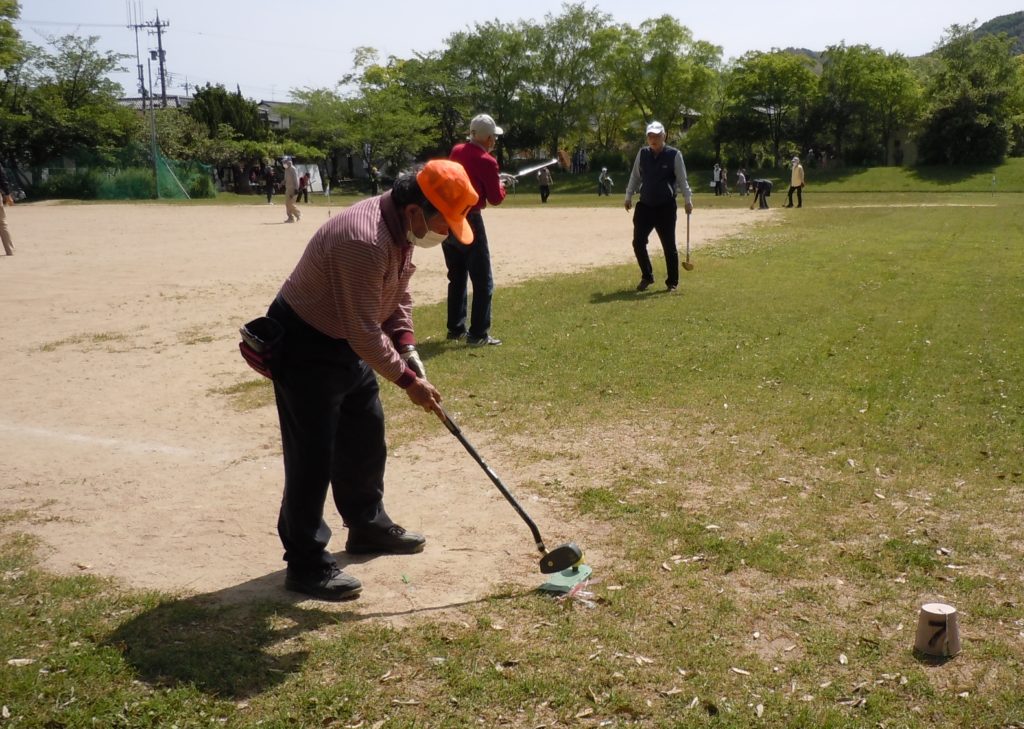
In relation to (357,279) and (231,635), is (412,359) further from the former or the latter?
(231,635)

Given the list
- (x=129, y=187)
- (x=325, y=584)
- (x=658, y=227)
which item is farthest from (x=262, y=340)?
(x=129, y=187)

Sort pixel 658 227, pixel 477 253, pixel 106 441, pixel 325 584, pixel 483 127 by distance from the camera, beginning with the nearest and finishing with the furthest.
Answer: pixel 325 584, pixel 106 441, pixel 483 127, pixel 477 253, pixel 658 227

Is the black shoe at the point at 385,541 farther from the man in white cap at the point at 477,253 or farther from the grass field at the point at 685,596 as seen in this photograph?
the man in white cap at the point at 477,253

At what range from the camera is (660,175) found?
12.8 m

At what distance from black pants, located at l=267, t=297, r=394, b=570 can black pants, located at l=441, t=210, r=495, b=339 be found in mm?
5193

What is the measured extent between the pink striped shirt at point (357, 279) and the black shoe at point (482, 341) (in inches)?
223

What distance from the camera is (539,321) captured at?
11.6 metres

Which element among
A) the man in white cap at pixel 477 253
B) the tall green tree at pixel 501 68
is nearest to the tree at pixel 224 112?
the tall green tree at pixel 501 68

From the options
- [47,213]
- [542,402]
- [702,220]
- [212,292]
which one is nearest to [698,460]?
[542,402]

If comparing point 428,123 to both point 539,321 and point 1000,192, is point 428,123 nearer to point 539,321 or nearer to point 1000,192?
point 1000,192

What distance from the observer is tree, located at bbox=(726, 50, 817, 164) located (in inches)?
2566

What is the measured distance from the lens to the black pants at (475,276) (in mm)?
10016

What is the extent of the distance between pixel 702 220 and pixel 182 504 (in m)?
25.0

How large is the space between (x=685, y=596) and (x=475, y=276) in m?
5.97
